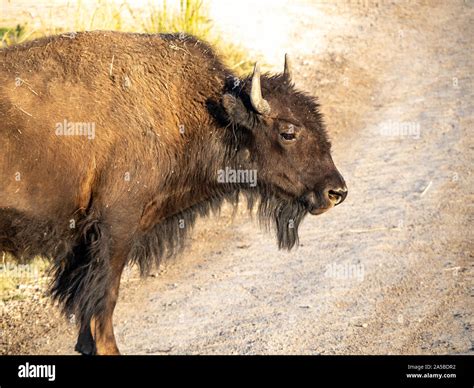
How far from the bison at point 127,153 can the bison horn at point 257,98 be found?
11 mm

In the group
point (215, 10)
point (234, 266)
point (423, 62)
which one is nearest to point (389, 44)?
point (423, 62)

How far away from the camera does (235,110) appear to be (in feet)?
23.4

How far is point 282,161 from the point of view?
730 centimetres

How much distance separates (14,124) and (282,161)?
225 centimetres

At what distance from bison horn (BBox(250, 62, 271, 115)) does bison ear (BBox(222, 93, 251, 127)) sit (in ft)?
0.43

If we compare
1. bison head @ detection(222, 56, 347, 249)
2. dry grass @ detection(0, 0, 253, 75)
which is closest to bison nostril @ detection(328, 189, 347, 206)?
bison head @ detection(222, 56, 347, 249)

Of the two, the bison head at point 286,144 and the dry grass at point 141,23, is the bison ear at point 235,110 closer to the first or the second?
the bison head at point 286,144

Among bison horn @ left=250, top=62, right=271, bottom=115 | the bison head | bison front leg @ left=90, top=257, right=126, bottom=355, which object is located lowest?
bison front leg @ left=90, top=257, right=126, bottom=355

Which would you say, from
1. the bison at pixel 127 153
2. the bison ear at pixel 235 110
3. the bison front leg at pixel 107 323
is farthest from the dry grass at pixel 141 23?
the bison front leg at pixel 107 323

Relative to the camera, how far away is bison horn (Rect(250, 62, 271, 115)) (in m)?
6.90

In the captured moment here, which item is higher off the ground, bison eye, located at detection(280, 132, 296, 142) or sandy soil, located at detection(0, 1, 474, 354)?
bison eye, located at detection(280, 132, 296, 142)

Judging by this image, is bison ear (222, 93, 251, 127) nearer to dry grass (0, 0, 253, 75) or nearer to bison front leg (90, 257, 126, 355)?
bison front leg (90, 257, 126, 355)

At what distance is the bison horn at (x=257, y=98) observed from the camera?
6898mm

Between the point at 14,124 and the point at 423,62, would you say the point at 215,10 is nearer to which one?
the point at 423,62
